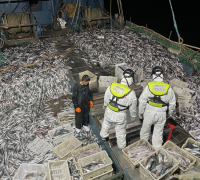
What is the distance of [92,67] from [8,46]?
6763 mm

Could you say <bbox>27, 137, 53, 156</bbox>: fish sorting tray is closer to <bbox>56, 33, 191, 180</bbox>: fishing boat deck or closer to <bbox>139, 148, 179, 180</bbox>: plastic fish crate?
<bbox>56, 33, 191, 180</bbox>: fishing boat deck

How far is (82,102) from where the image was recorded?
18.0ft

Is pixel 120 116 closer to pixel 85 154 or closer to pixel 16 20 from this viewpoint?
pixel 85 154

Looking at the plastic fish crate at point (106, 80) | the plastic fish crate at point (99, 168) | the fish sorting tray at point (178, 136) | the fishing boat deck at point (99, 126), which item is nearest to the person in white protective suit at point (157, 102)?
the fish sorting tray at point (178, 136)

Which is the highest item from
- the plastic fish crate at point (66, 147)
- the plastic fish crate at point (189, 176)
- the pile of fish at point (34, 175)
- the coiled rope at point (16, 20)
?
the coiled rope at point (16, 20)

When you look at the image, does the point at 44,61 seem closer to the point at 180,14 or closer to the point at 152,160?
the point at 152,160

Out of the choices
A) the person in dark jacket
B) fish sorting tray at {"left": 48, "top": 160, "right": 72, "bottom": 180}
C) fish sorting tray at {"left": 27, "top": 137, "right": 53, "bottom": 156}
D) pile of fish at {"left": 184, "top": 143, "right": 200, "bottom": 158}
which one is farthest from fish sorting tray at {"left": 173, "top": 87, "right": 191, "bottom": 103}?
fish sorting tray at {"left": 27, "top": 137, "right": 53, "bottom": 156}

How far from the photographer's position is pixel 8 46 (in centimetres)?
1157

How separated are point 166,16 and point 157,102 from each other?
130 ft

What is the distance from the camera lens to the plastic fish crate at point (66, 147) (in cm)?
507

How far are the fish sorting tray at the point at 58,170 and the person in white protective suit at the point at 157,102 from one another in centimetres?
249

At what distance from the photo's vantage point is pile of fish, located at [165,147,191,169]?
4133 mm

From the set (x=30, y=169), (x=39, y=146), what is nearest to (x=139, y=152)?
(x=30, y=169)

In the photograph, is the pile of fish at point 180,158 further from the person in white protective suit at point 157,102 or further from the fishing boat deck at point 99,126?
the fishing boat deck at point 99,126
